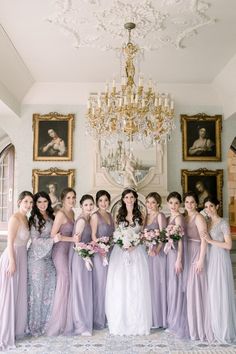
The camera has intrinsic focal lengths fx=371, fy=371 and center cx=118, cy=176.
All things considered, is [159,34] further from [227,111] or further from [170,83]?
[227,111]

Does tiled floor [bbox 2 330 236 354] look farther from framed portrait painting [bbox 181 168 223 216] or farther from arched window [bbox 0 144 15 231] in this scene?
arched window [bbox 0 144 15 231]

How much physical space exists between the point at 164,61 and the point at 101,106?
7.86 feet

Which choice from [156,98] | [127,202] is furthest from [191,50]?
[127,202]

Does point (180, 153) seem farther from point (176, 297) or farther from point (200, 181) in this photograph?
point (176, 297)

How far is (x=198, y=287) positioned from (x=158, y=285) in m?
0.61

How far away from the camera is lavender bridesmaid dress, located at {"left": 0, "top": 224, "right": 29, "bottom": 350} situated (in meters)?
4.20

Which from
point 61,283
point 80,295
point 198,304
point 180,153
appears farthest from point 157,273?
point 180,153

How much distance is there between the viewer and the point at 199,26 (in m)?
5.63

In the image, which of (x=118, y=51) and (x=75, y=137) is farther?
(x=75, y=137)

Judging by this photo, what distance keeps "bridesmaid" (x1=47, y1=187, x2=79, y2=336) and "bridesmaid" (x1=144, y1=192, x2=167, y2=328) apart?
1047mm

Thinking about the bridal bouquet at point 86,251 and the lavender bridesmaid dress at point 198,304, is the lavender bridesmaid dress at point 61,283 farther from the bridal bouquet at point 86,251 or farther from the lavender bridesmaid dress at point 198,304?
the lavender bridesmaid dress at point 198,304

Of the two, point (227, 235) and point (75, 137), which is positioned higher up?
point (75, 137)

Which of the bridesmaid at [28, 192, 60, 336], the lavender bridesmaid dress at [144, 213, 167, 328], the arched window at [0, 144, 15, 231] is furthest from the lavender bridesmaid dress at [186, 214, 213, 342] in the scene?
the arched window at [0, 144, 15, 231]

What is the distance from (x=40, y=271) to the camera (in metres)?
4.55
